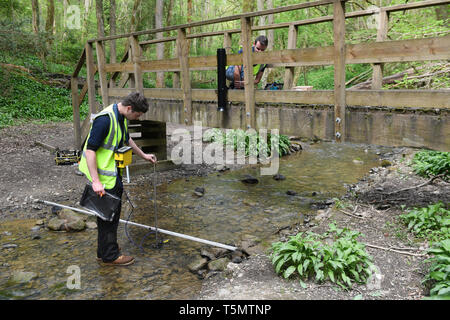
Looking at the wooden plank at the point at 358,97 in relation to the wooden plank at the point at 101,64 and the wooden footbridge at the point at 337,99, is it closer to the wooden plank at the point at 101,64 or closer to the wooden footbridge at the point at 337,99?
the wooden footbridge at the point at 337,99

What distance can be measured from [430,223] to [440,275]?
1941 millimetres

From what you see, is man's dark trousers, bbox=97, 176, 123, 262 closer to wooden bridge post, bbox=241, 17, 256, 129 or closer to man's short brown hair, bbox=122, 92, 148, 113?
man's short brown hair, bbox=122, 92, 148, 113

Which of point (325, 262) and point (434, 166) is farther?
point (434, 166)

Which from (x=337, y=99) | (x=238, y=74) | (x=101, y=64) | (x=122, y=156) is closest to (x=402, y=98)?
(x=337, y=99)

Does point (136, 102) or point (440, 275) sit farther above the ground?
point (136, 102)

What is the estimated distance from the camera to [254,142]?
14.2m

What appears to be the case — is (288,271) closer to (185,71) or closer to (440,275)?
(440,275)

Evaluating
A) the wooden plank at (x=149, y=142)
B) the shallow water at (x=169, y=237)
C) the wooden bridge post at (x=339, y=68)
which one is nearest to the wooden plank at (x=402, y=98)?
the wooden bridge post at (x=339, y=68)

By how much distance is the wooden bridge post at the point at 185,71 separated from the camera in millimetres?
8250

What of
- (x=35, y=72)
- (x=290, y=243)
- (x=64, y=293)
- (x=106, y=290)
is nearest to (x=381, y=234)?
(x=290, y=243)

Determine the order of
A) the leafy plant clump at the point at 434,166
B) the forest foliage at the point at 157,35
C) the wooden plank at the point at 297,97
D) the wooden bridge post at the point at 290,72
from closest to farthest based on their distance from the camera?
the wooden plank at the point at 297,97 < the wooden bridge post at the point at 290,72 < the leafy plant clump at the point at 434,166 < the forest foliage at the point at 157,35

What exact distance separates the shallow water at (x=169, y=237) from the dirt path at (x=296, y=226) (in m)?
0.58

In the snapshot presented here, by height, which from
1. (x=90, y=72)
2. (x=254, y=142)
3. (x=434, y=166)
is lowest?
(x=434, y=166)

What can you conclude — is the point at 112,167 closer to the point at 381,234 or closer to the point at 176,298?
the point at 176,298
